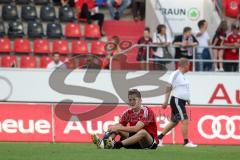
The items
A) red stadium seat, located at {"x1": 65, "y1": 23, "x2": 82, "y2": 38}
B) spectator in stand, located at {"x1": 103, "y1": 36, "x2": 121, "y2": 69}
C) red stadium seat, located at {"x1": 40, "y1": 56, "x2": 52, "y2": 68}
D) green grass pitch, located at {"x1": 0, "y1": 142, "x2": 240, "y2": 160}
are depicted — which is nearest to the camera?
green grass pitch, located at {"x1": 0, "y1": 142, "x2": 240, "y2": 160}

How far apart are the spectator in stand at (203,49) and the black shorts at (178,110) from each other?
6.64 meters

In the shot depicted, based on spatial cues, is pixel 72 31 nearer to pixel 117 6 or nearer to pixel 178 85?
pixel 117 6

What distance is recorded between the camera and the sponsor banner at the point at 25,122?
20625mm

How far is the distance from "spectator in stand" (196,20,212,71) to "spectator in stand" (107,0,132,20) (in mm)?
3364

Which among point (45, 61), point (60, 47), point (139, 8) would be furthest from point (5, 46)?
point (139, 8)

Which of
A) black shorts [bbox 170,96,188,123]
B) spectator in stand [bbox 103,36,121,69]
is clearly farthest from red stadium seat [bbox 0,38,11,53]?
black shorts [bbox 170,96,188,123]

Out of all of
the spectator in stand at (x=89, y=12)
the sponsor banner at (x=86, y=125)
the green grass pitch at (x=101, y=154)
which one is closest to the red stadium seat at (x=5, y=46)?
the spectator in stand at (x=89, y=12)

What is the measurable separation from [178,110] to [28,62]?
26.7 feet

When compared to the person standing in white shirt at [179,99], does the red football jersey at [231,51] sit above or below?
above

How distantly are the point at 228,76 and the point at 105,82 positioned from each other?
3.54m

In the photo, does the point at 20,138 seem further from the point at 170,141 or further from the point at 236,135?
the point at 236,135

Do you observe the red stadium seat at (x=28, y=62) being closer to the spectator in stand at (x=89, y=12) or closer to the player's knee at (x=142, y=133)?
the spectator in stand at (x=89, y=12)

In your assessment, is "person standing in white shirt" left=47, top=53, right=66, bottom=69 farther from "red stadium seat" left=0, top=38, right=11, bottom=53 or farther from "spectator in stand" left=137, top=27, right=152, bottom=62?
"spectator in stand" left=137, top=27, right=152, bottom=62

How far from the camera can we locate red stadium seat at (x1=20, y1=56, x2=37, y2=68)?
2659 cm
